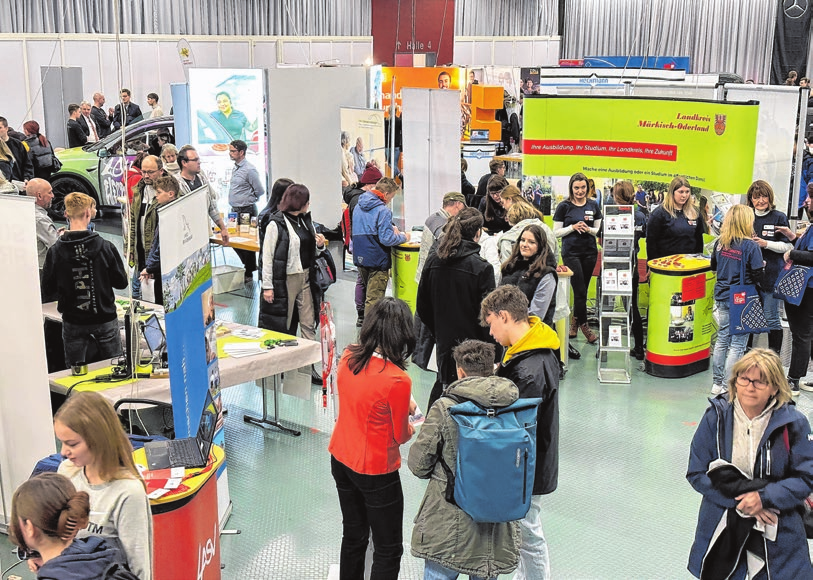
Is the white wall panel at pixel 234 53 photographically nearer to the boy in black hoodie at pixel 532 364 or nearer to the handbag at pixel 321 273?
the handbag at pixel 321 273

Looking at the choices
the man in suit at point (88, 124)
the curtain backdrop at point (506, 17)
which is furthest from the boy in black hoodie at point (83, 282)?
the curtain backdrop at point (506, 17)

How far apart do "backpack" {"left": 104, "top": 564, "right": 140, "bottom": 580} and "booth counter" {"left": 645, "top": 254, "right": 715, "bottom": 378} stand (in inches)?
189

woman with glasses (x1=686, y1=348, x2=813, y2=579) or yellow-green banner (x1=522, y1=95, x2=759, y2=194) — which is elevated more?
yellow-green banner (x1=522, y1=95, x2=759, y2=194)

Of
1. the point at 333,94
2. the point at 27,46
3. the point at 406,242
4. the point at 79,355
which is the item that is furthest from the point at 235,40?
the point at 79,355

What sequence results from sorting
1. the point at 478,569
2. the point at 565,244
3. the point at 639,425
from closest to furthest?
1. the point at 478,569
2. the point at 639,425
3. the point at 565,244

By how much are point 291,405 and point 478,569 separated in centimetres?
325

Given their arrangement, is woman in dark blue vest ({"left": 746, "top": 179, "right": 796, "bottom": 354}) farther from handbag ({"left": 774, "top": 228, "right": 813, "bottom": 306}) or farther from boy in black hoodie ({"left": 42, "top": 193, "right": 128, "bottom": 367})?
boy in black hoodie ({"left": 42, "top": 193, "right": 128, "bottom": 367})

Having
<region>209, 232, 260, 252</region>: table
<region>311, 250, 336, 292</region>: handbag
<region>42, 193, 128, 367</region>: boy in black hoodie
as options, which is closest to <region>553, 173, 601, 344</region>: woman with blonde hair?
<region>311, 250, 336, 292</region>: handbag

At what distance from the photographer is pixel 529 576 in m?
3.56

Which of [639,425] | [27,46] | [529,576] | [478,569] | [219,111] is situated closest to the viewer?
[478,569]

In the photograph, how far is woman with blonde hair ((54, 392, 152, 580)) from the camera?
2.64 metres

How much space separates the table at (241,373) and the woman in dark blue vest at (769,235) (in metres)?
3.07

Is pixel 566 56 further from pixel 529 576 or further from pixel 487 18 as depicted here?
pixel 529 576

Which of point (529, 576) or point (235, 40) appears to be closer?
point (529, 576)
